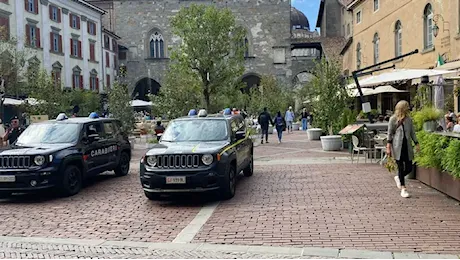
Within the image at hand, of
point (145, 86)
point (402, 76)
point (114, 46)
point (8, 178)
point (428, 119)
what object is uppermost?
point (114, 46)

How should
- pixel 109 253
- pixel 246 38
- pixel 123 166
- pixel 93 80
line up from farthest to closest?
1. pixel 246 38
2. pixel 93 80
3. pixel 123 166
4. pixel 109 253

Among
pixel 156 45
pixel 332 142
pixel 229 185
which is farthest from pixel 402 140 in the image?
pixel 156 45

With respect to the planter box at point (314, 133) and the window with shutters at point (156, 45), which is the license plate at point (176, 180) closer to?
the planter box at point (314, 133)

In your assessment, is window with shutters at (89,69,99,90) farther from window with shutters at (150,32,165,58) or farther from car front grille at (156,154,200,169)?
car front grille at (156,154,200,169)

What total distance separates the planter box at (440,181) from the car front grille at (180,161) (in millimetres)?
4610

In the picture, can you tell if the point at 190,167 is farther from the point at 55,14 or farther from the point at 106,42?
the point at 106,42

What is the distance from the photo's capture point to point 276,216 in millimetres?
7836

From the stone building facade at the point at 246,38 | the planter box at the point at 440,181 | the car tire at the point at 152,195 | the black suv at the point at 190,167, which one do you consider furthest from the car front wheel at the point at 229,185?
the stone building facade at the point at 246,38

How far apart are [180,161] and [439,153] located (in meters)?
4.83

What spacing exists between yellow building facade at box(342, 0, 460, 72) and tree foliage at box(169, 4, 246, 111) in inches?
368

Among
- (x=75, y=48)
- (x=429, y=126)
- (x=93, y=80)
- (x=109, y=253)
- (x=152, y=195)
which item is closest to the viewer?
(x=109, y=253)

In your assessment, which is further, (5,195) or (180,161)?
(5,195)

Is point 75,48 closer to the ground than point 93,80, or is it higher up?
higher up

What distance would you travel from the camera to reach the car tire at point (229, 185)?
9086 millimetres
